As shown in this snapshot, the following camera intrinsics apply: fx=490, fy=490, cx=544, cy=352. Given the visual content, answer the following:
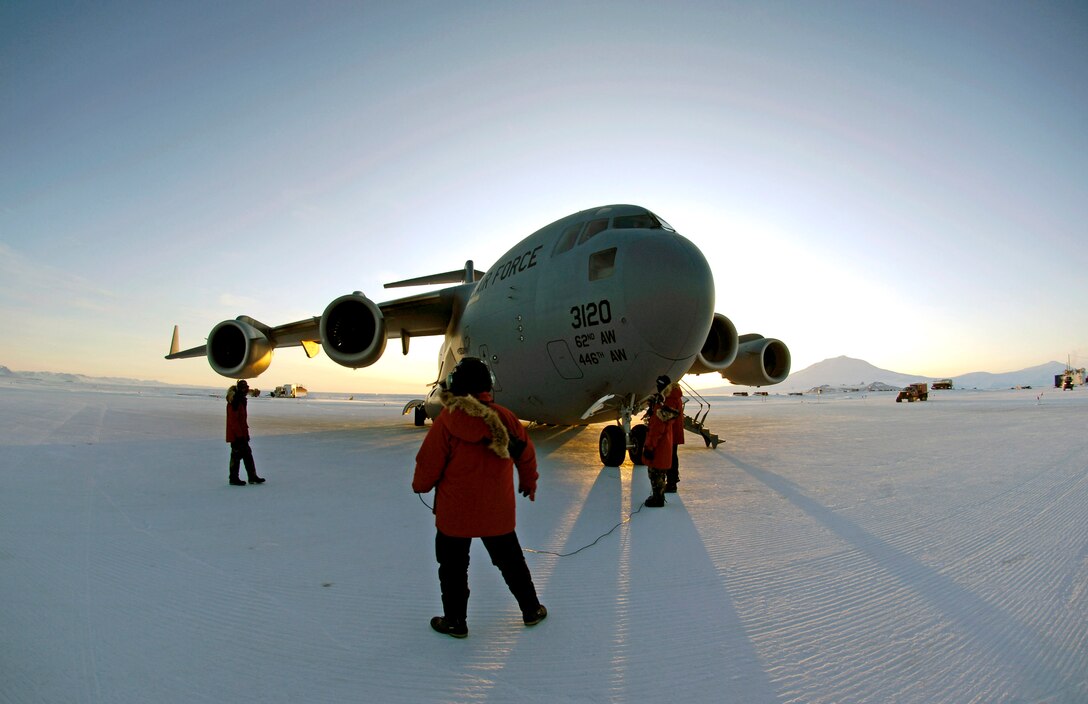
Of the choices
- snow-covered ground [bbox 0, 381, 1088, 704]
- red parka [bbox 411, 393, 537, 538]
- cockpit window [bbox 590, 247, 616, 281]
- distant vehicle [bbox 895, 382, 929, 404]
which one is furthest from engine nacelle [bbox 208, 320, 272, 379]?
distant vehicle [bbox 895, 382, 929, 404]

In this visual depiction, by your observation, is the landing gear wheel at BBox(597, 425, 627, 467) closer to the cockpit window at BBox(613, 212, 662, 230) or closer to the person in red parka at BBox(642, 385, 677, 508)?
the person in red parka at BBox(642, 385, 677, 508)

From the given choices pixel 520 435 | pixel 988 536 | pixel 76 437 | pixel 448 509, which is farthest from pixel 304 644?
pixel 76 437

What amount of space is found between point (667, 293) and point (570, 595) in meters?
3.96

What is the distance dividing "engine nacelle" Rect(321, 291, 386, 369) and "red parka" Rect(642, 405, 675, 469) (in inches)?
281

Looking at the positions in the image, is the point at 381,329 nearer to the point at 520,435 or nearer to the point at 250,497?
the point at 250,497

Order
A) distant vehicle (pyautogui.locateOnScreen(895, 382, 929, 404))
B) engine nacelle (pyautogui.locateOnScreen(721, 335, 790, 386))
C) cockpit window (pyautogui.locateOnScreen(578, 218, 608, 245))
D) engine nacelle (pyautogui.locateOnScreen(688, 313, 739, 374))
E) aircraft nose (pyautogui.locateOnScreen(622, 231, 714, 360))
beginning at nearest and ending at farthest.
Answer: aircraft nose (pyautogui.locateOnScreen(622, 231, 714, 360)) < cockpit window (pyautogui.locateOnScreen(578, 218, 608, 245)) < engine nacelle (pyautogui.locateOnScreen(688, 313, 739, 374)) < engine nacelle (pyautogui.locateOnScreen(721, 335, 790, 386)) < distant vehicle (pyautogui.locateOnScreen(895, 382, 929, 404))

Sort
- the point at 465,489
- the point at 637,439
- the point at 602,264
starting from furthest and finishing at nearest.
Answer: the point at 602,264
the point at 637,439
the point at 465,489

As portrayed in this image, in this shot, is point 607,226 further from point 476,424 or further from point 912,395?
point 912,395

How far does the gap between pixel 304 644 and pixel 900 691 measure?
249 centimetres

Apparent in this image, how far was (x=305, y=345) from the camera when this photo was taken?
13656mm

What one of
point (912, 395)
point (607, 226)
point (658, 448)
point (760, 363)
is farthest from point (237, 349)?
point (912, 395)

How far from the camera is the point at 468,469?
2.34 m

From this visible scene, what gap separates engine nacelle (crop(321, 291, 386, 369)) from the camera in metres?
10.2

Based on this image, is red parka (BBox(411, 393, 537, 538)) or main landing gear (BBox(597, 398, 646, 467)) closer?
red parka (BBox(411, 393, 537, 538))
